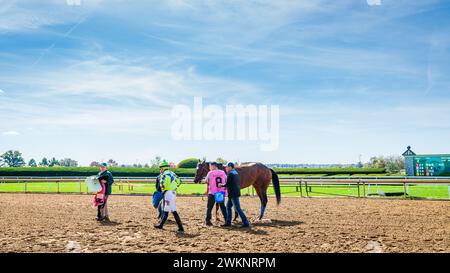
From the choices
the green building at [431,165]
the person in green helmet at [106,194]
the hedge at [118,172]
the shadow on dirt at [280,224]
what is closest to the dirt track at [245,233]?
the shadow on dirt at [280,224]

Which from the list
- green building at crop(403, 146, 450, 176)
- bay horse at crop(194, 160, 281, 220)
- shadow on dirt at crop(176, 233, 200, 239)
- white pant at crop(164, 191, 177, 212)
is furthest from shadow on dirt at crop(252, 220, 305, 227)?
green building at crop(403, 146, 450, 176)

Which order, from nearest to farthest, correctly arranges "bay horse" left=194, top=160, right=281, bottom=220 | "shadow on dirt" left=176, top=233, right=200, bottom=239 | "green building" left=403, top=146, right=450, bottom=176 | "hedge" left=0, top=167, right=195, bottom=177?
"shadow on dirt" left=176, top=233, right=200, bottom=239 → "bay horse" left=194, top=160, right=281, bottom=220 → "green building" left=403, top=146, right=450, bottom=176 → "hedge" left=0, top=167, right=195, bottom=177

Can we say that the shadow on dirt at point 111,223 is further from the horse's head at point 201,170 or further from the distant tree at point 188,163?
the distant tree at point 188,163

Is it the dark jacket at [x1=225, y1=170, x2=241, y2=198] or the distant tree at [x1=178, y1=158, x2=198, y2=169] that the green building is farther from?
the dark jacket at [x1=225, y1=170, x2=241, y2=198]

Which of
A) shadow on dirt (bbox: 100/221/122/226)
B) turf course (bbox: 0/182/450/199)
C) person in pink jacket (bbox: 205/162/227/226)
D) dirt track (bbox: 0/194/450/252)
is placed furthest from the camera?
turf course (bbox: 0/182/450/199)

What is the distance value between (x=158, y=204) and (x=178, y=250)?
3.30 metres

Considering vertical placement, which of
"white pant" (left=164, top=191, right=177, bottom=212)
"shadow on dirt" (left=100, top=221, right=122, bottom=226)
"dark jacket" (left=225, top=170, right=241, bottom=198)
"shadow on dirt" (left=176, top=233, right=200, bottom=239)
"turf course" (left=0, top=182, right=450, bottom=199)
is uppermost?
"dark jacket" (left=225, top=170, right=241, bottom=198)

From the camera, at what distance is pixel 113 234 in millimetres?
8055

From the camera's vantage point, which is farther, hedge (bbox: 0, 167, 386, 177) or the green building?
hedge (bbox: 0, 167, 386, 177)

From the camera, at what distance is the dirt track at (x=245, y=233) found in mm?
6668

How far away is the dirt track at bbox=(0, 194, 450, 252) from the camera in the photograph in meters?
6.67

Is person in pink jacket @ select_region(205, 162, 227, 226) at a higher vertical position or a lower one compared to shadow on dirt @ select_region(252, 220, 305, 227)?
higher
